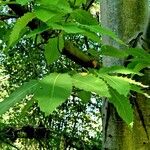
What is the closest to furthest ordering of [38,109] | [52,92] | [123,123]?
[52,92], [123,123], [38,109]

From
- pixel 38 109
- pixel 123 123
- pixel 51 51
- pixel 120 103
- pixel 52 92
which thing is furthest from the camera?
pixel 38 109

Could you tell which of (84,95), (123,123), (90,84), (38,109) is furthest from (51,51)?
(38,109)

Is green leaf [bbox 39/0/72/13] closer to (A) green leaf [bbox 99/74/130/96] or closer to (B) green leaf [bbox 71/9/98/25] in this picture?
(B) green leaf [bbox 71/9/98/25]

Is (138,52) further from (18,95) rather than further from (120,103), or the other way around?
(18,95)

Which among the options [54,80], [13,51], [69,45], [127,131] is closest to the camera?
[54,80]

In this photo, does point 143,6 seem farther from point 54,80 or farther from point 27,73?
point 27,73

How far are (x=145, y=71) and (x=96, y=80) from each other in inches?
22.4

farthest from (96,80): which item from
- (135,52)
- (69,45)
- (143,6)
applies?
(143,6)

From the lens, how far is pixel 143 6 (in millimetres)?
1254

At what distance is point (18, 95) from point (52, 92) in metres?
0.06

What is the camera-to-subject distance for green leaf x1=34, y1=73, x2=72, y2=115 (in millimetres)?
482

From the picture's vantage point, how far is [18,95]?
53 cm

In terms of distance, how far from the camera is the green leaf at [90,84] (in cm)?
51

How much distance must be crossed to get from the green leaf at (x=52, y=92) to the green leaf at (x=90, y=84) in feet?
0.04
